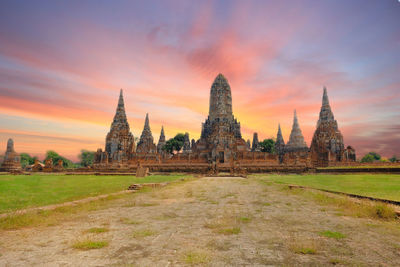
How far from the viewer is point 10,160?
4088 cm

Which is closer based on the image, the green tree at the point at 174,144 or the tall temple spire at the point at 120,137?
the tall temple spire at the point at 120,137

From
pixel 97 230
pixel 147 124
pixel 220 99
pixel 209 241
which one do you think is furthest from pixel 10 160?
pixel 209 241

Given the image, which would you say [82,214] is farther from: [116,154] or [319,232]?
[116,154]

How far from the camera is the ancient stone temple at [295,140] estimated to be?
69188mm

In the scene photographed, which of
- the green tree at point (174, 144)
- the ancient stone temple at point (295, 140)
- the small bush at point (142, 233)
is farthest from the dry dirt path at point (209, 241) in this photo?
the green tree at point (174, 144)

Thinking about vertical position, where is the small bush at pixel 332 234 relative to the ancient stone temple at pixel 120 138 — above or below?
below

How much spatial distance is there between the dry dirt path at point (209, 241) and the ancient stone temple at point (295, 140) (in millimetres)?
68247

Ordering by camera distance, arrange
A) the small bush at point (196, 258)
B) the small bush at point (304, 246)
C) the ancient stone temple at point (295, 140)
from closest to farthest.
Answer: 1. the small bush at point (196, 258)
2. the small bush at point (304, 246)
3. the ancient stone temple at point (295, 140)

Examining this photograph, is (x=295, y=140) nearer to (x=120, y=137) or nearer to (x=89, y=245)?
(x=120, y=137)

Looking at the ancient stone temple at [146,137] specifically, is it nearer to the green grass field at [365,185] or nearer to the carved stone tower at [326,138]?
the carved stone tower at [326,138]

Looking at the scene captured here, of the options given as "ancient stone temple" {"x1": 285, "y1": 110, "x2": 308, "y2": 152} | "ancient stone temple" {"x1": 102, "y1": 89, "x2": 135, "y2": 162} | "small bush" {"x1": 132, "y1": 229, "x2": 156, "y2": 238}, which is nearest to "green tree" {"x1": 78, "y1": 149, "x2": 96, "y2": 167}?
"ancient stone temple" {"x1": 102, "y1": 89, "x2": 135, "y2": 162}

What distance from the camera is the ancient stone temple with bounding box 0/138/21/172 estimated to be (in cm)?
3975

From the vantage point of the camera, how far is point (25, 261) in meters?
2.76

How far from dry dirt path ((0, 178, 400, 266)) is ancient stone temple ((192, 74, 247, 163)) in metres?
38.1
